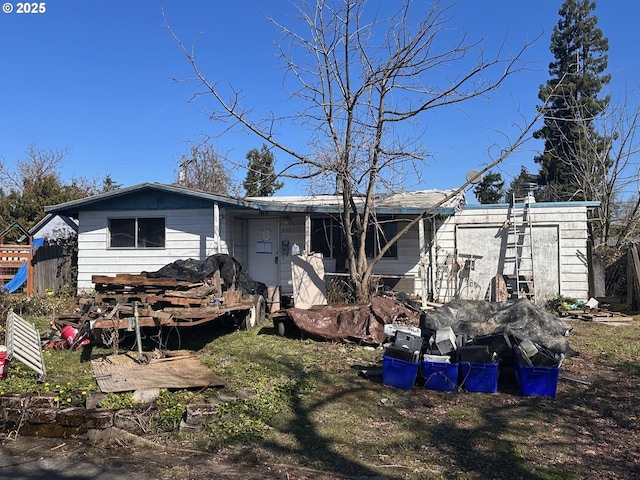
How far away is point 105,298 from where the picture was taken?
7.85 metres

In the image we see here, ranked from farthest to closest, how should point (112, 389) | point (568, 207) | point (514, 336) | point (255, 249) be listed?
point (255, 249) < point (568, 207) < point (514, 336) < point (112, 389)

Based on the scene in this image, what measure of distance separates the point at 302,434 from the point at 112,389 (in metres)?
2.39

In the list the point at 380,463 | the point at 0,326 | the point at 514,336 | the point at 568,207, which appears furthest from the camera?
the point at 568,207

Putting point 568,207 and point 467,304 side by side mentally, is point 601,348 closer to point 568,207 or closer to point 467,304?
point 467,304

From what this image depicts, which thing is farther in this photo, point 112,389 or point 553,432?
point 112,389

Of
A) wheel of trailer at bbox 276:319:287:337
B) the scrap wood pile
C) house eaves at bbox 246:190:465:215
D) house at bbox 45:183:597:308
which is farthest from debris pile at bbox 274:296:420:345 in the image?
house at bbox 45:183:597:308

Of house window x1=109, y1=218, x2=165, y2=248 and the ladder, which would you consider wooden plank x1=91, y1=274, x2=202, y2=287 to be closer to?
house window x1=109, y1=218, x2=165, y2=248

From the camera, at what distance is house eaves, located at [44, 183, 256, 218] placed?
11875 mm

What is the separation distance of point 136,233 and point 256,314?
177 inches

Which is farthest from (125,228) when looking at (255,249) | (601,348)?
(601,348)

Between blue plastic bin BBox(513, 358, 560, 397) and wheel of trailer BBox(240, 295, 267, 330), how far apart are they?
5388 millimetres

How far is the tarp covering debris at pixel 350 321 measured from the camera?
27.5ft

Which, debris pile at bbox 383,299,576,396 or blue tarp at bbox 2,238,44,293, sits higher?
blue tarp at bbox 2,238,44,293

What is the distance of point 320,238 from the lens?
44.3ft
